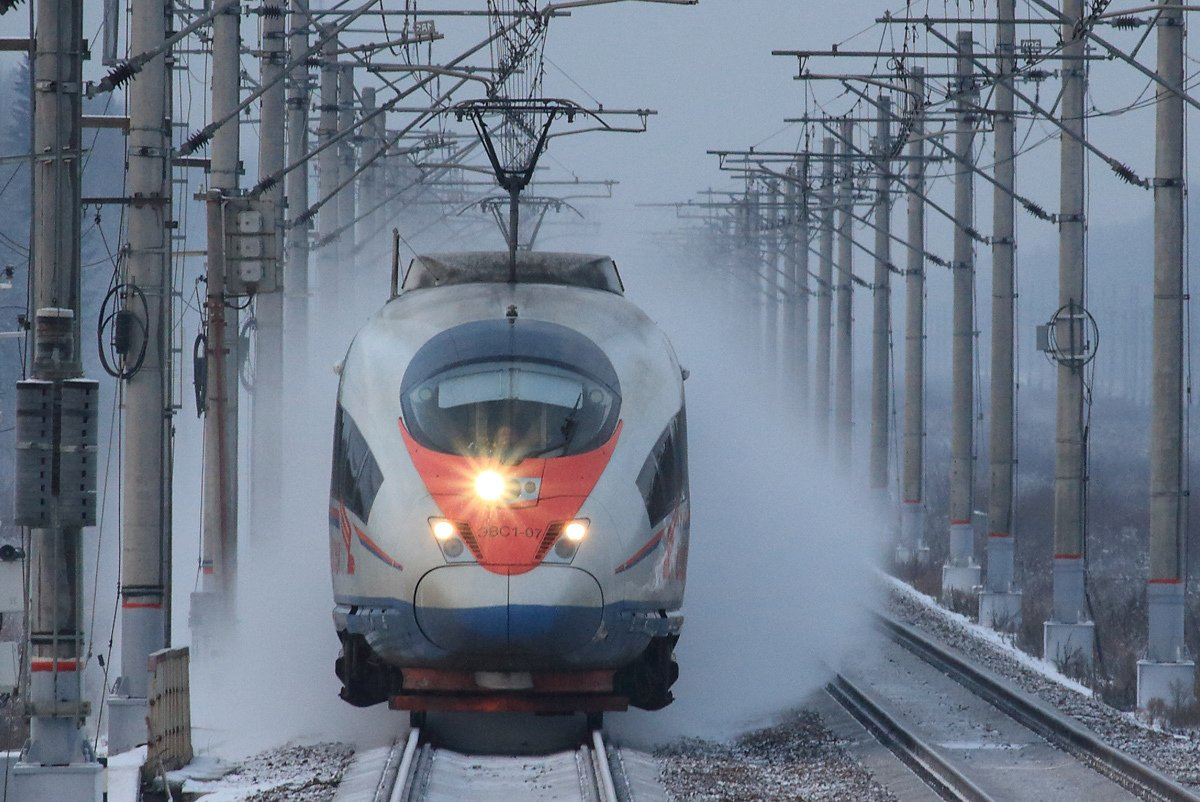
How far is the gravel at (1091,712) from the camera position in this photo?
16.5 metres

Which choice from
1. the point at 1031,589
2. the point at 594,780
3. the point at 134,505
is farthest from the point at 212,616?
the point at 1031,589

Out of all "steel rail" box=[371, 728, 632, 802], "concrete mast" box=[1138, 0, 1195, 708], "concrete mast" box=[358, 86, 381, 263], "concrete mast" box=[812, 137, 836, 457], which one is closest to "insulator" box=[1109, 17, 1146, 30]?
"concrete mast" box=[1138, 0, 1195, 708]

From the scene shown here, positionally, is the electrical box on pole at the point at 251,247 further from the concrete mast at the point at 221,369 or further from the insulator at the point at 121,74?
the insulator at the point at 121,74

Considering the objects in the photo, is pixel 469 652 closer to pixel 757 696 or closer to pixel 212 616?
pixel 757 696

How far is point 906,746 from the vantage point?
53.4 ft

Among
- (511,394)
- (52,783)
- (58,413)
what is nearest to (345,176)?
(511,394)

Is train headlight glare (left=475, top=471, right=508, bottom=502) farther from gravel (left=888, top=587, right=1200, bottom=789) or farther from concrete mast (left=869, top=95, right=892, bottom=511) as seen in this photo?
concrete mast (left=869, top=95, right=892, bottom=511)

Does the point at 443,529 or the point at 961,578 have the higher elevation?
the point at 443,529

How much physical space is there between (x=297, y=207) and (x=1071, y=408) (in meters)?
10.5

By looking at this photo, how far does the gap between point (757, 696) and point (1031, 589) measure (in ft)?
62.8

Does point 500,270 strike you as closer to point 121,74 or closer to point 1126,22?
point 121,74

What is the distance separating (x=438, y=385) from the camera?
48.5 feet

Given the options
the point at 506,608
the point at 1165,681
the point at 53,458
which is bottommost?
the point at 1165,681

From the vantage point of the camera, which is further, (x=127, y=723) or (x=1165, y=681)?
(x=1165, y=681)
